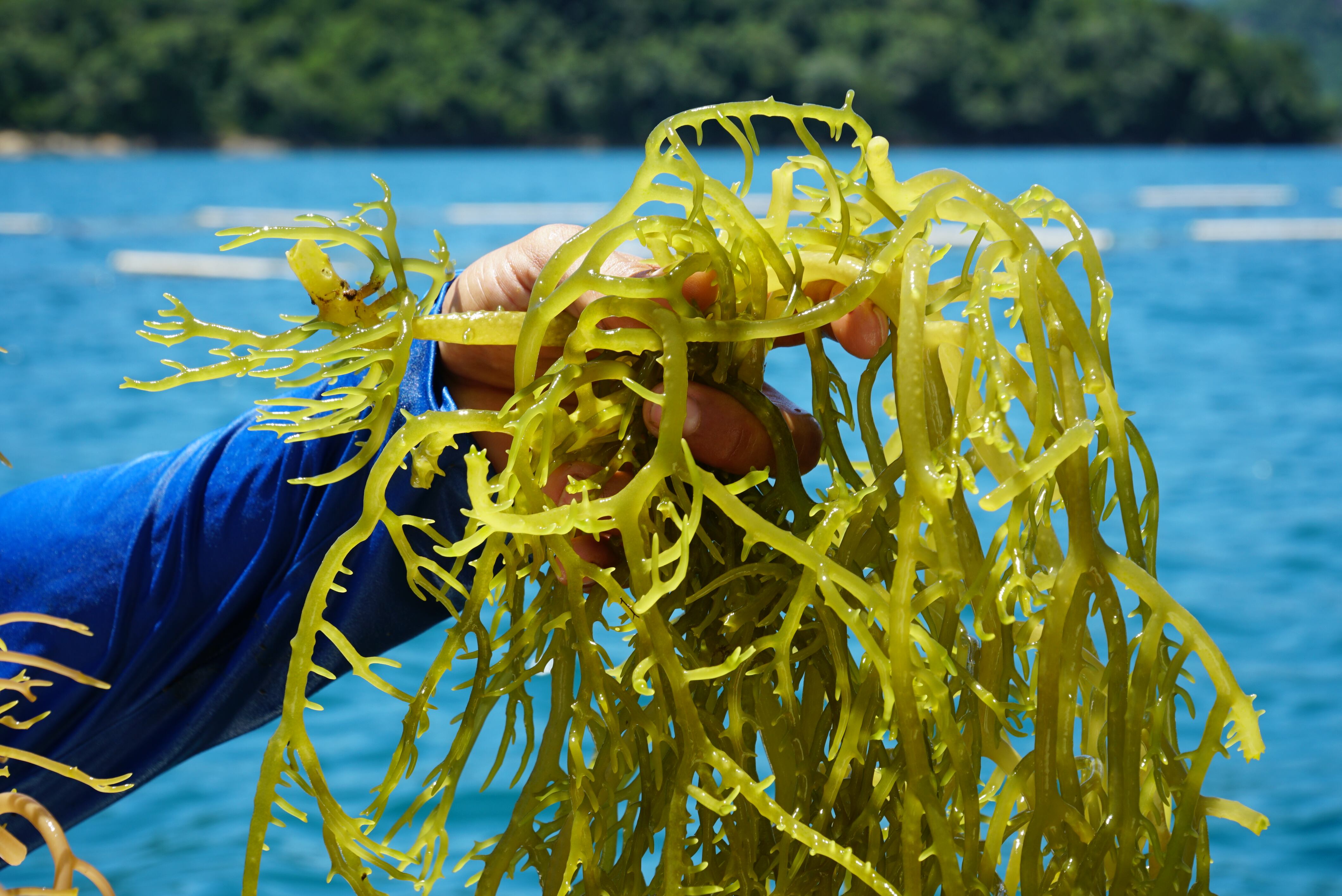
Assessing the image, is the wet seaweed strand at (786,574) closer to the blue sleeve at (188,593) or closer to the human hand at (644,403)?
the human hand at (644,403)

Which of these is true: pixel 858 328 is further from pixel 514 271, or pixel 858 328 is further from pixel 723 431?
pixel 514 271

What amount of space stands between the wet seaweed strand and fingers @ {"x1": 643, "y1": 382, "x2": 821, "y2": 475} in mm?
13

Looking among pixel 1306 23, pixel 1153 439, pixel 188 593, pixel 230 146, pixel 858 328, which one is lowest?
pixel 1153 439

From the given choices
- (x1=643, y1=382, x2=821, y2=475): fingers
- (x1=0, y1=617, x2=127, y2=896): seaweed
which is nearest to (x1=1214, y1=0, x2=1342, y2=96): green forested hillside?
(x1=643, y1=382, x2=821, y2=475): fingers

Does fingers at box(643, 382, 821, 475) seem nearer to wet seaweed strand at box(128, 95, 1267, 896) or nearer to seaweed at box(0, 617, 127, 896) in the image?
wet seaweed strand at box(128, 95, 1267, 896)

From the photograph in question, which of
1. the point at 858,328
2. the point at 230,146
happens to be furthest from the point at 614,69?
the point at 858,328

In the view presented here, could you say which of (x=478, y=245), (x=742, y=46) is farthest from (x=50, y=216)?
(x=742, y=46)

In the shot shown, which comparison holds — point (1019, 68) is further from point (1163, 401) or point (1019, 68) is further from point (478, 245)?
point (1163, 401)

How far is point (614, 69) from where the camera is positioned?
3969cm

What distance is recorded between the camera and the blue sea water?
3.23 metres

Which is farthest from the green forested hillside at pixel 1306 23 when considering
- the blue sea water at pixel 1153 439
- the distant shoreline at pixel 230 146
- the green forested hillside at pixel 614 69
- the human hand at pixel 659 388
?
the human hand at pixel 659 388

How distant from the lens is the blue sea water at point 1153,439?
323 cm

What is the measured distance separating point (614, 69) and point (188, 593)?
40.7 meters

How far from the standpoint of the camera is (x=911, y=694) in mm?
588
